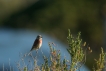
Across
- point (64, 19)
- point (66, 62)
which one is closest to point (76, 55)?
point (66, 62)

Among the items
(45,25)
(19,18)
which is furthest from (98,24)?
(19,18)

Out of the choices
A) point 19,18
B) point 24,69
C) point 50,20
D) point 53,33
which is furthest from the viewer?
point 19,18

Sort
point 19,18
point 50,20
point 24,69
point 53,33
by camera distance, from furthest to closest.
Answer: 1. point 19,18
2. point 50,20
3. point 53,33
4. point 24,69

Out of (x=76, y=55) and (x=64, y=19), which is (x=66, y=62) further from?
(x=64, y=19)

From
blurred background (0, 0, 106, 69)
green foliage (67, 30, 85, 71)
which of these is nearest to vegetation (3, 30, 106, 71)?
green foliage (67, 30, 85, 71)

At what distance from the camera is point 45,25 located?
35406 millimetres

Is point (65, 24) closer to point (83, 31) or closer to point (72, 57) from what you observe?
point (83, 31)

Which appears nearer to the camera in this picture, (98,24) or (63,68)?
(63,68)

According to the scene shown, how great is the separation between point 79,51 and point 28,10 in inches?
1313

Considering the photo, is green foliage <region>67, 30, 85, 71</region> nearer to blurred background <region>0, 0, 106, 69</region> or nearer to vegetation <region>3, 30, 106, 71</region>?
vegetation <region>3, 30, 106, 71</region>

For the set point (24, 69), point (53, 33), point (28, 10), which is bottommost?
point (24, 69)

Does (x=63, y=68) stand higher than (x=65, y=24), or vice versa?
(x=65, y=24)

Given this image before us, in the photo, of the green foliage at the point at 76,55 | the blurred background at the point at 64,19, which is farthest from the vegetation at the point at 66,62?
the blurred background at the point at 64,19

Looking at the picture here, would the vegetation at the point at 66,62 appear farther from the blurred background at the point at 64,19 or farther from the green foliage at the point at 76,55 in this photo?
the blurred background at the point at 64,19
